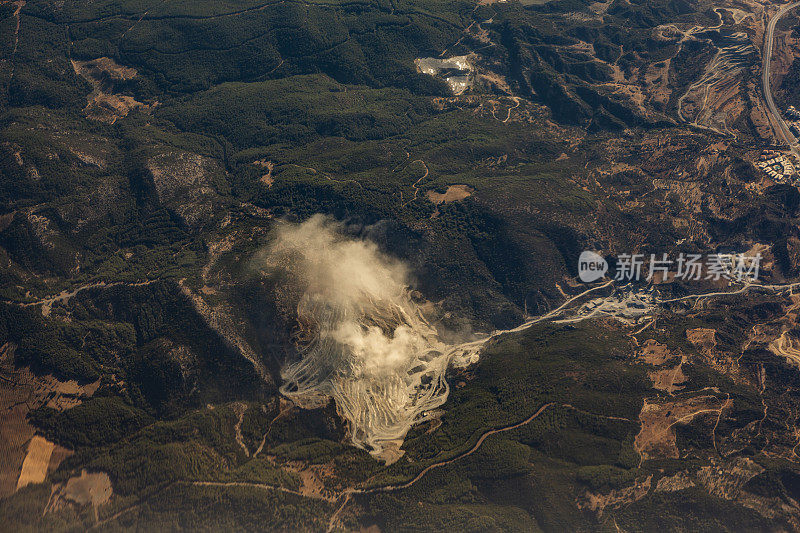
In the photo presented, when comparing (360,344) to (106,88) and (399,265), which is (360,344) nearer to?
(399,265)

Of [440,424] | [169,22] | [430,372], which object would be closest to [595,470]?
[440,424]

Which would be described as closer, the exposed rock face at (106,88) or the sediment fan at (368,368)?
the sediment fan at (368,368)

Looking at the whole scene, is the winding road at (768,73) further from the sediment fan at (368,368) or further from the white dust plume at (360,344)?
the sediment fan at (368,368)

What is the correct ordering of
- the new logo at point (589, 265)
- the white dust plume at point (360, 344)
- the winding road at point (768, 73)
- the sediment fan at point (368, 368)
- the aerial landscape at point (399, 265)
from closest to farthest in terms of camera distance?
the aerial landscape at point (399, 265) → the sediment fan at point (368, 368) → the white dust plume at point (360, 344) → the new logo at point (589, 265) → the winding road at point (768, 73)

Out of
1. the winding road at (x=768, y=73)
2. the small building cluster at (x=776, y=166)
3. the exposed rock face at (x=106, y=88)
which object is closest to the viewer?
the small building cluster at (x=776, y=166)

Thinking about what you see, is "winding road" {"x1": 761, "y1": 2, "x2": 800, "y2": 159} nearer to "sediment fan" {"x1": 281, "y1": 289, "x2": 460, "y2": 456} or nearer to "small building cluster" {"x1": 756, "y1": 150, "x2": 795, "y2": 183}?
"small building cluster" {"x1": 756, "y1": 150, "x2": 795, "y2": 183}

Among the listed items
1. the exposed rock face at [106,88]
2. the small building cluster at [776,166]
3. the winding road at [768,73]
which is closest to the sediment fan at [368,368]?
the exposed rock face at [106,88]

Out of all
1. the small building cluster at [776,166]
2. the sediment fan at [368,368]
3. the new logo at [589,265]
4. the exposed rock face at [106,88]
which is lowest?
the sediment fan at [368,368]

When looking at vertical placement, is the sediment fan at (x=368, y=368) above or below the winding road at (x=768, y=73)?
below
